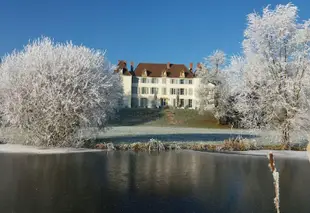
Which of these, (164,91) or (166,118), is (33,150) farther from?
(164,91)

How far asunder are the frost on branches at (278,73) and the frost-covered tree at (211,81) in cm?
2888

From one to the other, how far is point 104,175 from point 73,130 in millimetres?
10256

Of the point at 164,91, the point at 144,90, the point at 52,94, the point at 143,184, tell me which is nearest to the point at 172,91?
the point at 164,91

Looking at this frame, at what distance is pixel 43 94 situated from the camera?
2214 cm

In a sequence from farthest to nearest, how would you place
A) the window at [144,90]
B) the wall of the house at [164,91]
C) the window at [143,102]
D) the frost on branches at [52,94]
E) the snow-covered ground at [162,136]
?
the window at [144,90] → the wall of the house at [164,91] → the window at [143,102] → the snow-covered ground at [162,136] → the frost on branches at [52,94]

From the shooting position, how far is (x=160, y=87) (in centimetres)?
8238

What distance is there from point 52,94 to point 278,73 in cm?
1555

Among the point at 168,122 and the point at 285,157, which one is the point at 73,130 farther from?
the point at 168,122

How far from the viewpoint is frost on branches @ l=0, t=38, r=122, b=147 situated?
22125mm

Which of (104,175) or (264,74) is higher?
(264,74)

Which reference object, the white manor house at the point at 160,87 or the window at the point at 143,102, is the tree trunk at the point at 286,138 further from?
the window at the point at 143,102

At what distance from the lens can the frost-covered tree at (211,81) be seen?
2196 inches

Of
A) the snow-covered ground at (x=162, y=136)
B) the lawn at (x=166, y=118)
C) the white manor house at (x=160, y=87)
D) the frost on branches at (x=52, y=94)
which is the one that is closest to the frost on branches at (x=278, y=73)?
the snow-covered ground at (x=162, y=136)

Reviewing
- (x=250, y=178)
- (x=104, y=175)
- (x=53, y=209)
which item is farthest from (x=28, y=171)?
(x=250, y=178)
